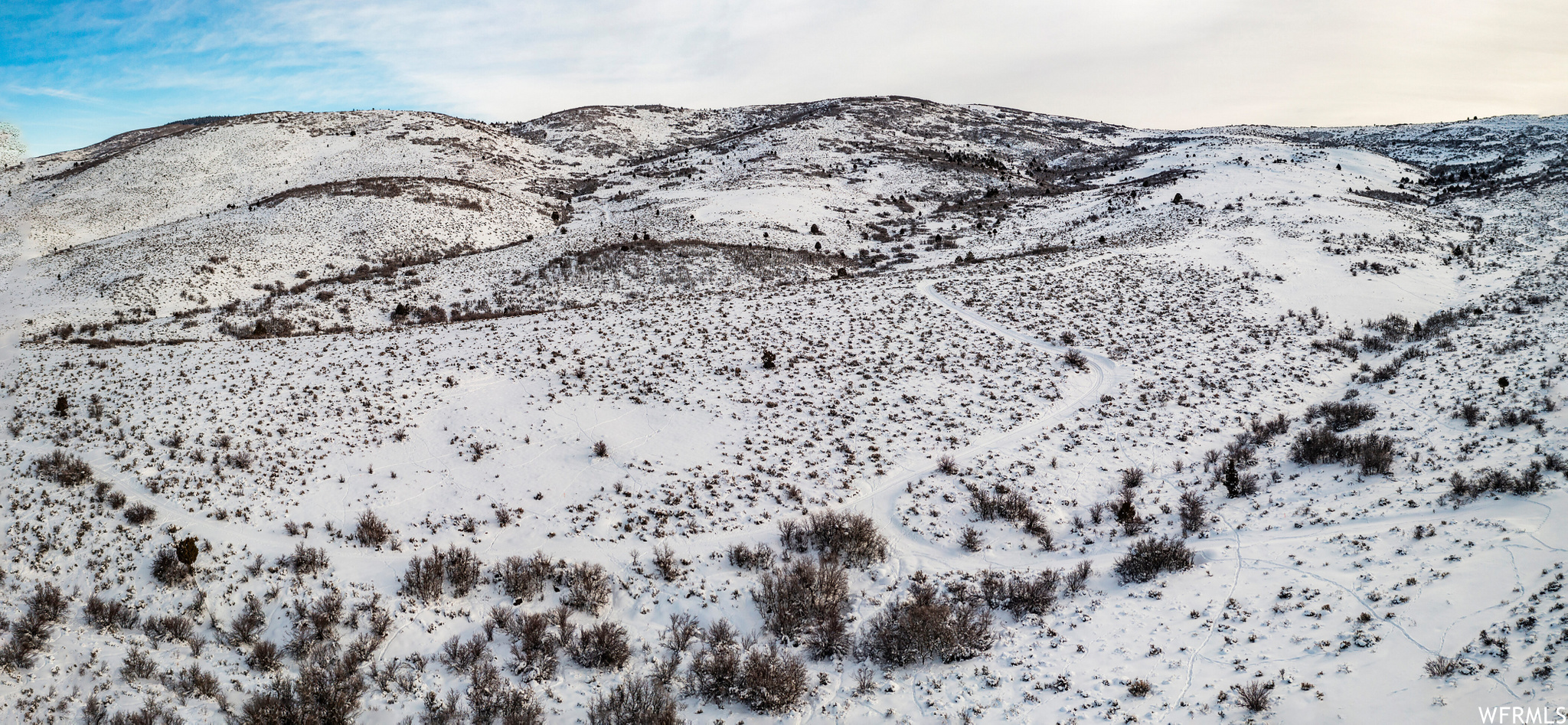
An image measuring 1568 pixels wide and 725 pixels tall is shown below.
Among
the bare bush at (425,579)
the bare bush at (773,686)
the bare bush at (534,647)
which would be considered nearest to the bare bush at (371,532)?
the bare bush at (425,579)

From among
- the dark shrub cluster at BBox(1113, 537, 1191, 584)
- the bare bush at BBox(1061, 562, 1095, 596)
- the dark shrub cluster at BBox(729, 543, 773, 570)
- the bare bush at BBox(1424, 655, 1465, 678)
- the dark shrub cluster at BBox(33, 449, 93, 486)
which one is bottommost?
the bare bush at BBox(1061, 562, 1095, 596)

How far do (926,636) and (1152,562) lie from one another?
4847 mm

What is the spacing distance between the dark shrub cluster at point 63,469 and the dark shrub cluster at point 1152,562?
2334 centimetres

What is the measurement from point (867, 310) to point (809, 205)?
105 ft

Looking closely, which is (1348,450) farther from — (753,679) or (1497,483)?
(753,679)

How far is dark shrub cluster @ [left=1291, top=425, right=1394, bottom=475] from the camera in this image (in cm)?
1352

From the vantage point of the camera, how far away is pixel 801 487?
1541 centimetres

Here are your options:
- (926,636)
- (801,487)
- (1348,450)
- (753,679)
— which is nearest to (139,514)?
(753,679)

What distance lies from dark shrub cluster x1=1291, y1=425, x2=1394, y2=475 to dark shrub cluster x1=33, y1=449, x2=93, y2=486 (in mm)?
29161

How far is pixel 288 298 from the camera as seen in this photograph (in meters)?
35.0

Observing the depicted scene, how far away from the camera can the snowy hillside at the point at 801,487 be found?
31.1 feet

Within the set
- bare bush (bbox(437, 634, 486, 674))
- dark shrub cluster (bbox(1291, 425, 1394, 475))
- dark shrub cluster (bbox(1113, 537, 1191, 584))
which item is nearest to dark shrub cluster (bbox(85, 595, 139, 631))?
bare bush (bbox(437, 634, 486, 674))

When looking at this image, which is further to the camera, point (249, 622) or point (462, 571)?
point (462, 571)

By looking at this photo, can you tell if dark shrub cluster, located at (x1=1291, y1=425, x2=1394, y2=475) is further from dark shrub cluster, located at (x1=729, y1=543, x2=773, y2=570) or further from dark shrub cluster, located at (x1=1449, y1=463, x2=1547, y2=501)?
dark shrub cluster, located at (x1=729, y1=543, x2=773, y2=570)
